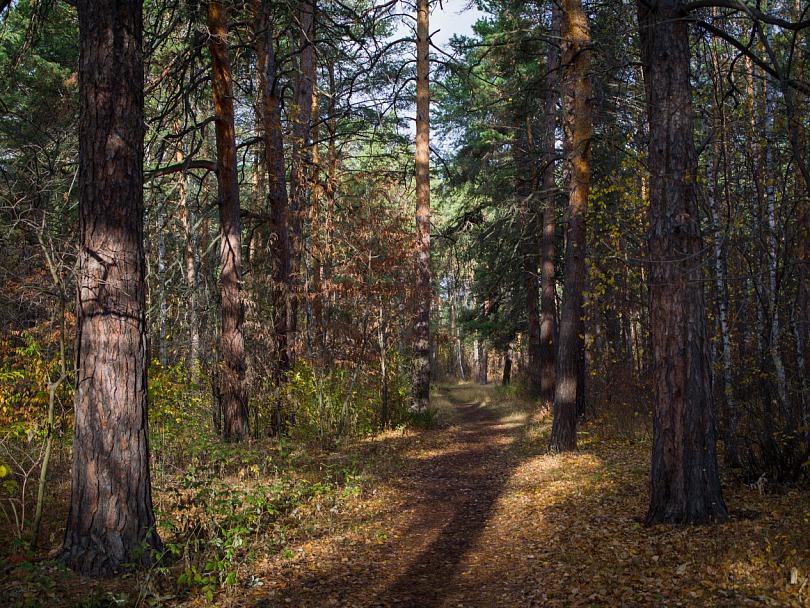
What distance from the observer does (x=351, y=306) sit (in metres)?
11.2

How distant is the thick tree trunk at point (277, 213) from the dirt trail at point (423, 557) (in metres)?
3.80

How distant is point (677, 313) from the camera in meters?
5.68

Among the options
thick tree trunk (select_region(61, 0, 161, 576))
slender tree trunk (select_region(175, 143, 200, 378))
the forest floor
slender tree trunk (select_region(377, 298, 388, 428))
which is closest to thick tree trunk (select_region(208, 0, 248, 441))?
slender tree trunk (select_region(175, 143, 200, 378))

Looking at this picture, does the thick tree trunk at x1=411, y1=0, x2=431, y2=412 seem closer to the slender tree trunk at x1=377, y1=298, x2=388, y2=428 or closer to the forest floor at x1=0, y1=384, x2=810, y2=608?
the slender tree trunk at x1=377, y1=298, x2=388, y2=428

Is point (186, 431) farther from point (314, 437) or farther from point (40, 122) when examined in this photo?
point (40, 122)

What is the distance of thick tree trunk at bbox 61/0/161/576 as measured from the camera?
186 inches

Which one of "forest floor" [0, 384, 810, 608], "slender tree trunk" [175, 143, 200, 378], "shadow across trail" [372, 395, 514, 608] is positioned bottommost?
"shadow across trail" [372, 395, 514, 608]

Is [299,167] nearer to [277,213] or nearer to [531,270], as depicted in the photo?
[277,213]

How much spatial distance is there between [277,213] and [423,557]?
7622 mm

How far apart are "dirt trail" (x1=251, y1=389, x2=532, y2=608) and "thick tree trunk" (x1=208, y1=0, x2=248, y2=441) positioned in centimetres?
326

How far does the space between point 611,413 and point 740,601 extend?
8.41 m

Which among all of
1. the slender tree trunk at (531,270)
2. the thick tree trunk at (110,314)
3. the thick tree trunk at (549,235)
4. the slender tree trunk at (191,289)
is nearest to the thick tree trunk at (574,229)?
the thick tree trunk at (549,235)

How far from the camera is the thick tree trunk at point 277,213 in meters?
11.0

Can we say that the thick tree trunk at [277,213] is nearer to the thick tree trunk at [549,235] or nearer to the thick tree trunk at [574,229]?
the thick tree trunk at [574,229]
